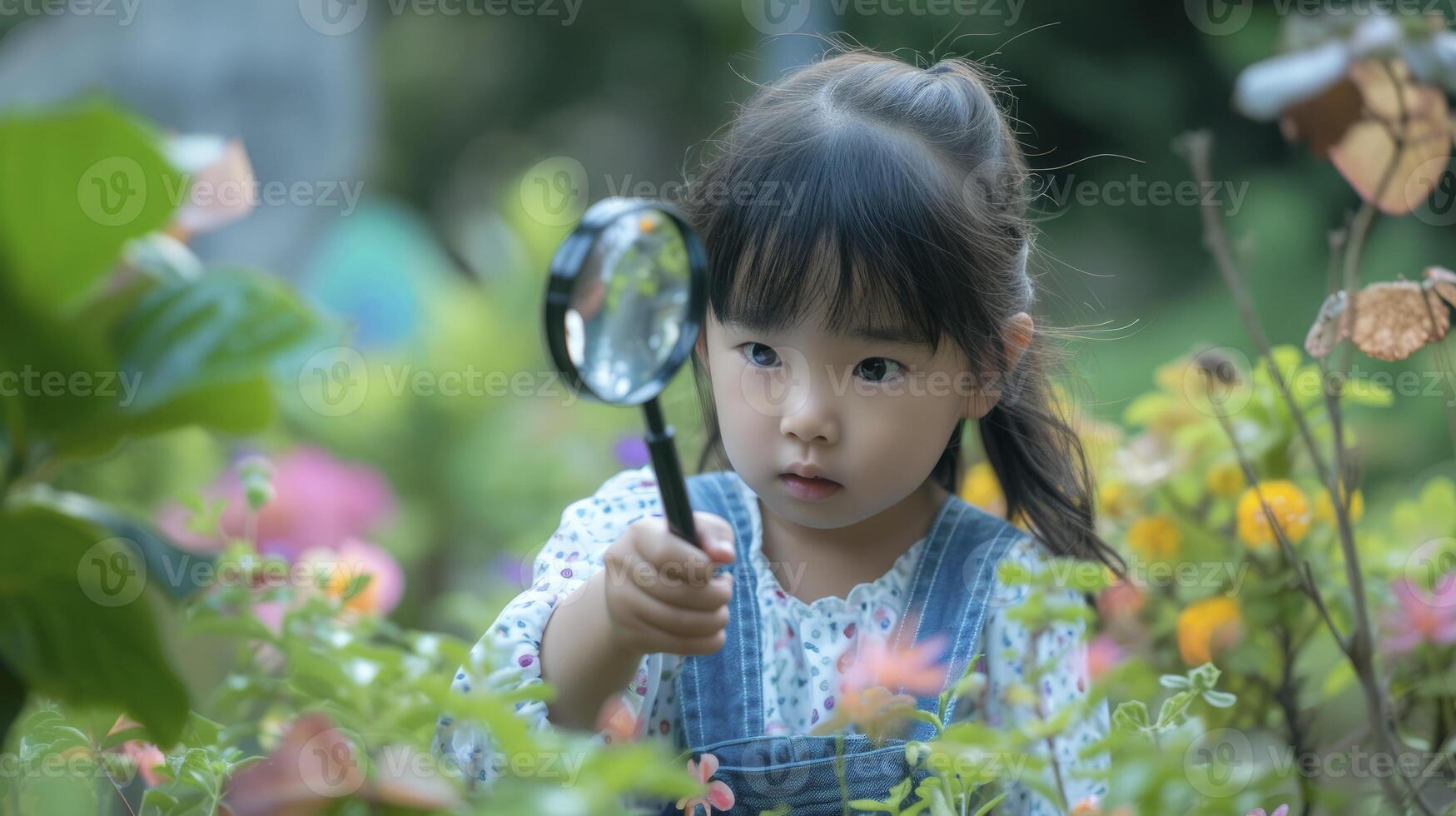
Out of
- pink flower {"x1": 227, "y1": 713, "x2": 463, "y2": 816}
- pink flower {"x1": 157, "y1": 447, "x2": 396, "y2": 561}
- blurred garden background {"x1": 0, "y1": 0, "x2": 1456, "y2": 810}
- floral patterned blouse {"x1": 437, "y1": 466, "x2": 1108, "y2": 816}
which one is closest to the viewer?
pink flower {"x1": 227, "y1": 713, "x2": 463, "y2": 816}

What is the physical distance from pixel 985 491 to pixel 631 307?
875 millimetres

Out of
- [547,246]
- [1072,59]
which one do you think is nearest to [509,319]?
[547,246]

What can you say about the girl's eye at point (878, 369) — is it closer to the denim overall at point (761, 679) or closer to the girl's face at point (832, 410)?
the girl's face at point (832, 410)

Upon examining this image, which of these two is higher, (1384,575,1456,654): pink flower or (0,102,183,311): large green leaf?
(0,102,183,311): large green leaf

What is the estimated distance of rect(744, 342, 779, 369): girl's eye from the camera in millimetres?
1059

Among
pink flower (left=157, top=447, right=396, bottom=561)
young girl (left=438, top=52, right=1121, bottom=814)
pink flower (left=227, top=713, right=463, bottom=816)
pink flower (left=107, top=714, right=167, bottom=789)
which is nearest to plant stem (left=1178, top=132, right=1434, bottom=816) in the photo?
young girl (left=438, top=52, right=1121, bottom=814)

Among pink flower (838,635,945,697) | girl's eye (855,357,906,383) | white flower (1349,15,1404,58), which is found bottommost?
pink flower (838,635,945,697)

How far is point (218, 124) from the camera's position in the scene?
3.27 meters

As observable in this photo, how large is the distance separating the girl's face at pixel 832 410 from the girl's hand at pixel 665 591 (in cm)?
22

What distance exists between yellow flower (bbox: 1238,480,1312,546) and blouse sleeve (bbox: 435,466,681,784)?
57 centimetres

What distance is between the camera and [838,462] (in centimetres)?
104

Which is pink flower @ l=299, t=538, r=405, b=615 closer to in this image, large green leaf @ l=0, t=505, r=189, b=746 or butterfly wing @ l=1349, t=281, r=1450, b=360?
large green leaf @ l=0, t=505, r=189, b=746

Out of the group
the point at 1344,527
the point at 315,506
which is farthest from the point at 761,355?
the point at 315,506

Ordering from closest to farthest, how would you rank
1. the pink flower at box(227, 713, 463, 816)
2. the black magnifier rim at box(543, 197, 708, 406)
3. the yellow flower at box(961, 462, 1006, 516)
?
the pink flower at box(227, 713, 463, 816) → the black magnifier rim at box(543, 197, 708, 406) → the yellow flower at box(961, 462, 1006, 516)
